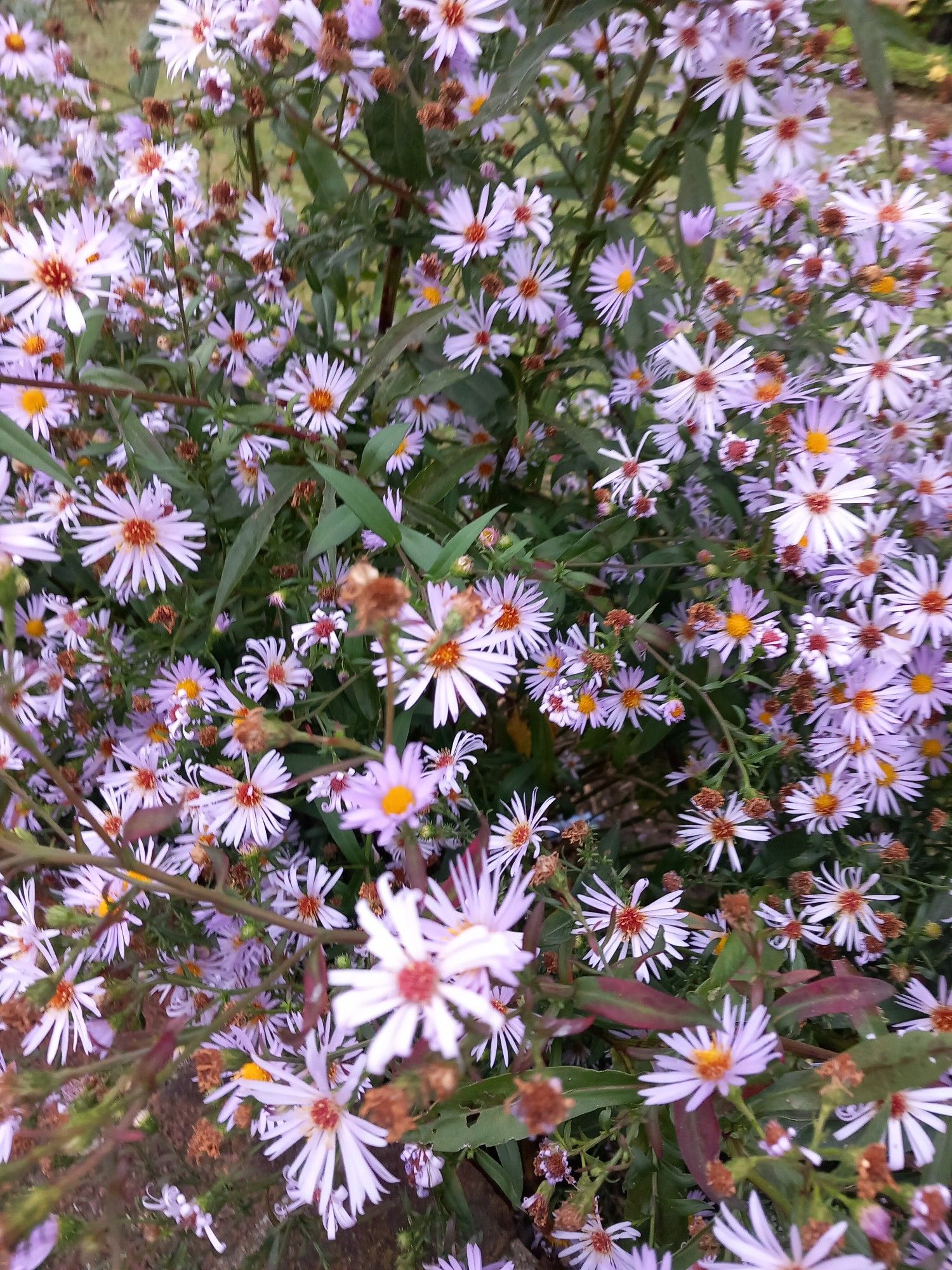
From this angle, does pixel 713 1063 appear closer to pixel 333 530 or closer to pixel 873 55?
pixel 333 530

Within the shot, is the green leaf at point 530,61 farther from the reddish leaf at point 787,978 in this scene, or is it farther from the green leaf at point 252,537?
the reddish leaf at point 787,978

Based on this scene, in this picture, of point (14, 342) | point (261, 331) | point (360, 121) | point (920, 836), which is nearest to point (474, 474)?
point (261, 331)

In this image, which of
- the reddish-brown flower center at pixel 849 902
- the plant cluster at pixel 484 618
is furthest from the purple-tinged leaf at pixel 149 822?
the reddish-brown flower center at pixel 849 902

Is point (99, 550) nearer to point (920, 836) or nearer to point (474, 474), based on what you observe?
point (474, 474)

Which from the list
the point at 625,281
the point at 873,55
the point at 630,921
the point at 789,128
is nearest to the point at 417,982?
the point at 630,921

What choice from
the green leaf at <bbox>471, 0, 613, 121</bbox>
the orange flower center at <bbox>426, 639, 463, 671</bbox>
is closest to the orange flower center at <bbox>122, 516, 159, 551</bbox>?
the orange flower center at <bbox>426, 639, 463, 671</bbox>

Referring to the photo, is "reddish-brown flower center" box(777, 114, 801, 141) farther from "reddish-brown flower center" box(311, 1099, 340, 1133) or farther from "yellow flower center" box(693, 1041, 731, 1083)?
"reddish-brown flower center" box(311, 1099, 340, 1133)
